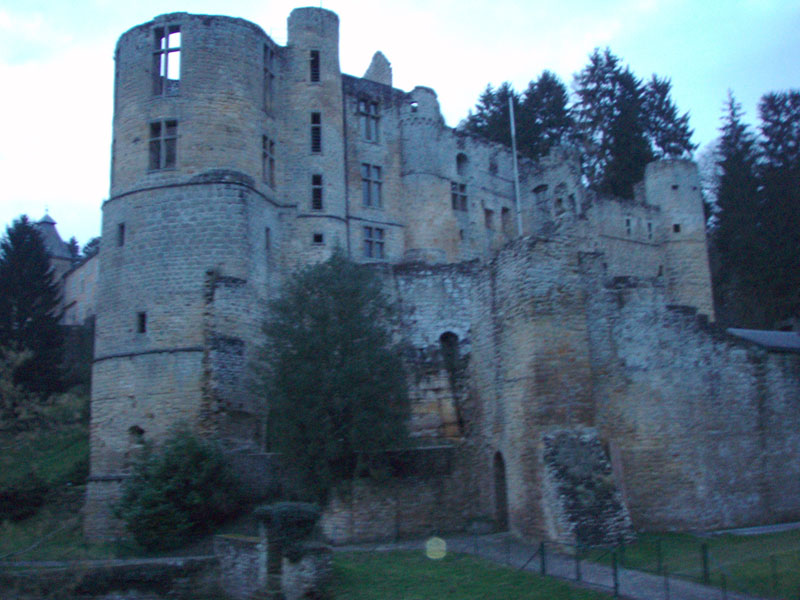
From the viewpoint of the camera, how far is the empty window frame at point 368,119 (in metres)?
36.7

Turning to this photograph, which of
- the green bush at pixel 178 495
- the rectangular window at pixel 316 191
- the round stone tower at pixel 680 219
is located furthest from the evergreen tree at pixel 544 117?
the green bush at pixel 178 495

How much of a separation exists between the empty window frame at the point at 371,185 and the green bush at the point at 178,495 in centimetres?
1634

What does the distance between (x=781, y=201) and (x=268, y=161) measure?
81.5ft

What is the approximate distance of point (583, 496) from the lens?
16641 mm

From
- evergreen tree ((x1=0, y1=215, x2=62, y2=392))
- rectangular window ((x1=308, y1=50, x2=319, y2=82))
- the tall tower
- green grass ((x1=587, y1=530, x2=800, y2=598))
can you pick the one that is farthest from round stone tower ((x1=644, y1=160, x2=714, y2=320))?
evergreen tree ((x1=0, y1=215, x2=62, y2=392))

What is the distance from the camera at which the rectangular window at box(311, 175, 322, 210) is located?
33.2 meters

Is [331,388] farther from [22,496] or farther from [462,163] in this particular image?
[462,163]

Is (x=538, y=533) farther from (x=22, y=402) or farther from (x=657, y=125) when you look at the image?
(x=657, y=125)

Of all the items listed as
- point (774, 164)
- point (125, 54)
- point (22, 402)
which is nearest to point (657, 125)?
point (774, 164)

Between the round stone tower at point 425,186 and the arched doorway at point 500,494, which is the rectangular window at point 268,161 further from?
the arched doorway at point 500,494

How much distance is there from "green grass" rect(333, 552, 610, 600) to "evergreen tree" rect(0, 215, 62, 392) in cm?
2182

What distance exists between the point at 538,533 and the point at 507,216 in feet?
87.0

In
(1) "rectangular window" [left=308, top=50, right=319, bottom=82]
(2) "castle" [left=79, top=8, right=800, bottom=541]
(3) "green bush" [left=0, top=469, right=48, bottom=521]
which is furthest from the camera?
(1) "rectangular window" [left=308, top=50, right=319, bottom=82]

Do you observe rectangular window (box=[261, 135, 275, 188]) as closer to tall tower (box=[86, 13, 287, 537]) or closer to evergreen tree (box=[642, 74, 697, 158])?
tall tower (box=[86, 13, 287, 537])
